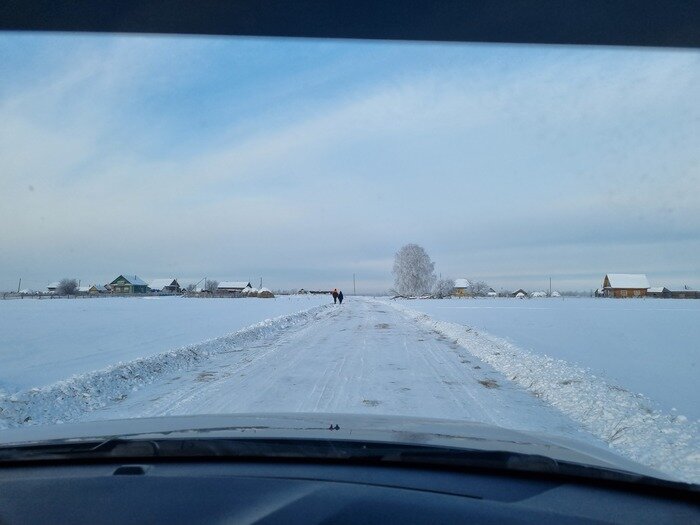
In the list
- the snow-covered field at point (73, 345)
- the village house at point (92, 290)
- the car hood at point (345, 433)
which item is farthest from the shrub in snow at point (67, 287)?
the car hood at point (345, 433)

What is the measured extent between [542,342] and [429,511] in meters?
17.5

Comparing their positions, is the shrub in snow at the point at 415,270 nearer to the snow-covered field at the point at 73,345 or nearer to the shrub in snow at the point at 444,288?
the shrub in snow at the point at 444,288

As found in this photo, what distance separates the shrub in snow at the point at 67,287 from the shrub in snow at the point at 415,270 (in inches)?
2102

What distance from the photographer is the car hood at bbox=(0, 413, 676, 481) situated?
9.96 ft

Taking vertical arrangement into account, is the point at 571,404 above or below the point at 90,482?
below

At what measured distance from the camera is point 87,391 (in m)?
9.60

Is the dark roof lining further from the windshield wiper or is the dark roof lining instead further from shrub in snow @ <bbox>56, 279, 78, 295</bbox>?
shrub in snow @ <bbox>56, 279, 78, 295</bbox>

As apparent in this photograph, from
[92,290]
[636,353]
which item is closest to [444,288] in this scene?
[92,290]

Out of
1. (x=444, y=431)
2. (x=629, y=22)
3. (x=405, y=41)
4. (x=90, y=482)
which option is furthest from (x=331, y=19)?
(x=90, y=482)

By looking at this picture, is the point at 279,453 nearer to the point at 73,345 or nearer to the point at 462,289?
the point at 73,345

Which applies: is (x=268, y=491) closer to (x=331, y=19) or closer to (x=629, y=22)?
(x=331, y=19)

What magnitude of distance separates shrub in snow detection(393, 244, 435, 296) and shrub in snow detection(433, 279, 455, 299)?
14.1 feet

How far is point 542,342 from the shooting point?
18719 millimetres

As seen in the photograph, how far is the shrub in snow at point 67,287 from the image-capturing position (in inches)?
2825
